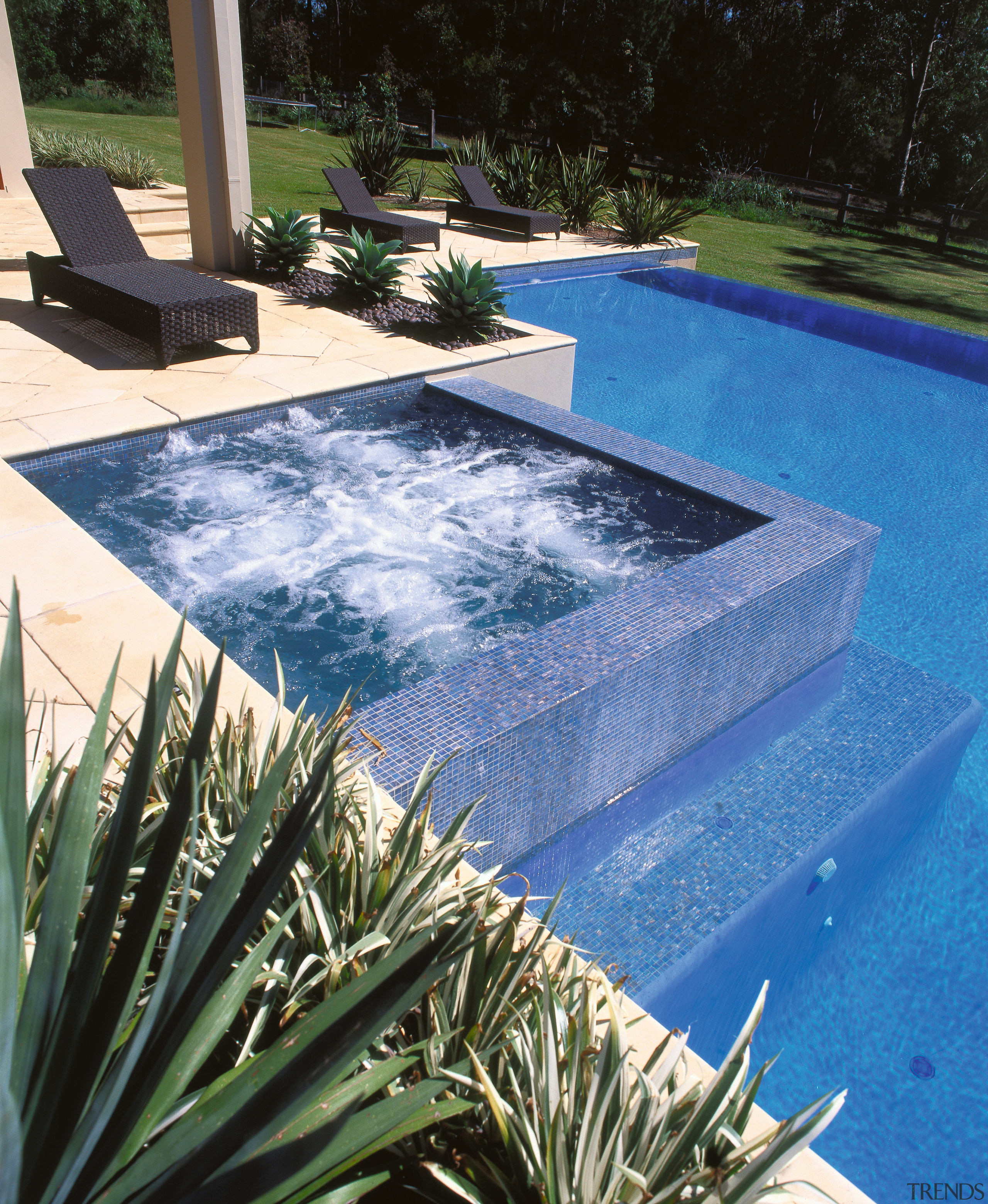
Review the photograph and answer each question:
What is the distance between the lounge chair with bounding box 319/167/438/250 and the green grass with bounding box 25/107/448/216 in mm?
1095

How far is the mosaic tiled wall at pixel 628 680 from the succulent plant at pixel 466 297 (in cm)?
343

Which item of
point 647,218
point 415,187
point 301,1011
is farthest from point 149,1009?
point 415,187

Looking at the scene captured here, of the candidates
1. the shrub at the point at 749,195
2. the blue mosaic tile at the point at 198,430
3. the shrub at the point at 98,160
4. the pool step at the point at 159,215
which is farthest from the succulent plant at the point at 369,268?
the shrub at the point at 749,195

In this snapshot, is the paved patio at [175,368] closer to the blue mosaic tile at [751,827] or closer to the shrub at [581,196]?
the blue mosaic tile at [751,827]

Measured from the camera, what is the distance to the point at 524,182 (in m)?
14.8

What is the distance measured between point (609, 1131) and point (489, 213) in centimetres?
1342

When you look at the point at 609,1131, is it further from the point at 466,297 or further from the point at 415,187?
the point at 415,187

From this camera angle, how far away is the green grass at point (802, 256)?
42.1 ft

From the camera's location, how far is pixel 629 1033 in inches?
82.6

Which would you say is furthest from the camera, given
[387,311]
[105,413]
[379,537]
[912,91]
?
[912,91]

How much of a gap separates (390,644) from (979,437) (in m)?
6.59

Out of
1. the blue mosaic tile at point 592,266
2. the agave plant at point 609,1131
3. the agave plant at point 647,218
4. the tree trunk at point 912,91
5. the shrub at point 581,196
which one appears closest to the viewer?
the agave plant at point 609,1131

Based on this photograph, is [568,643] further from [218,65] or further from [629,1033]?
[218,65]

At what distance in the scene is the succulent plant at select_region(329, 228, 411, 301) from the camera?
323 inches
